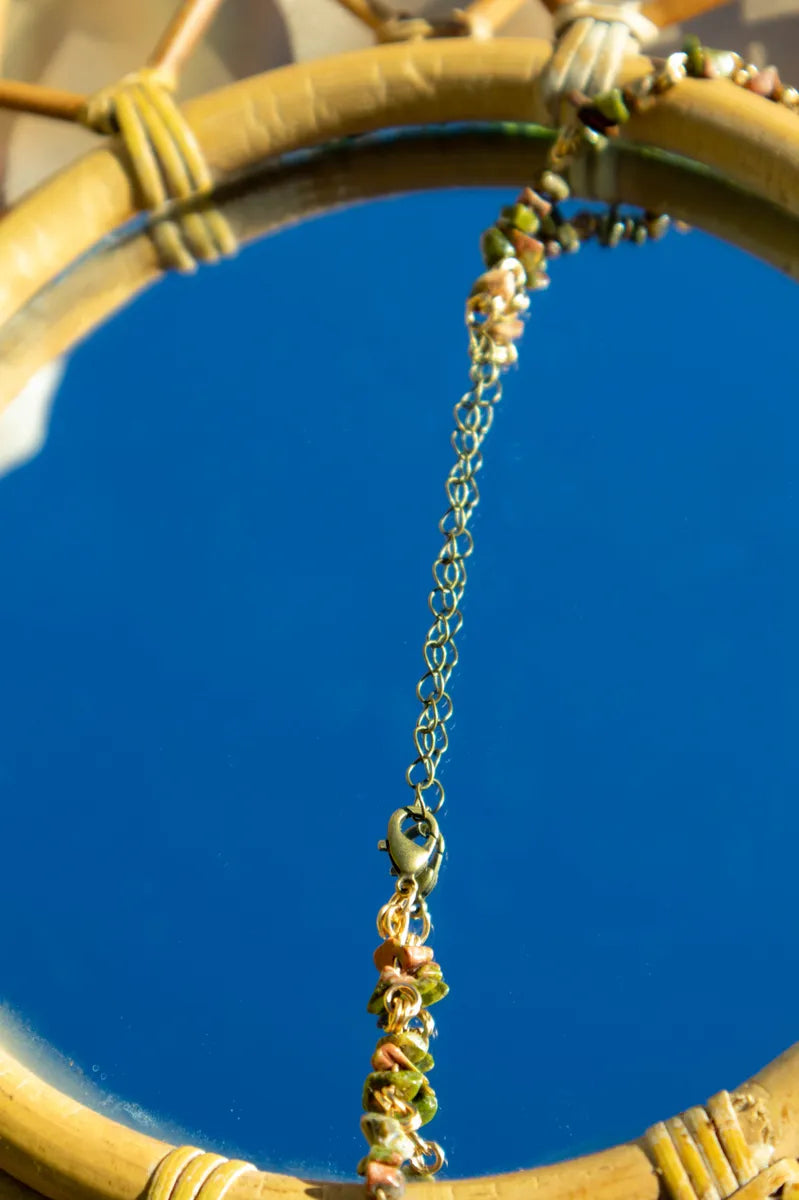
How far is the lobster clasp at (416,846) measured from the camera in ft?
2.12

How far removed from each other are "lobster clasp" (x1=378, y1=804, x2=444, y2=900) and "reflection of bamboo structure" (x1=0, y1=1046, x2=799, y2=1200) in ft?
0.42

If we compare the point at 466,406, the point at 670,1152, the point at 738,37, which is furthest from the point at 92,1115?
the point at 738,37

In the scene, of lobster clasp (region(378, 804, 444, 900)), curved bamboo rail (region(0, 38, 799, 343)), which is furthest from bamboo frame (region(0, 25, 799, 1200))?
lobster clasp (region(378, 804, 444, 900))

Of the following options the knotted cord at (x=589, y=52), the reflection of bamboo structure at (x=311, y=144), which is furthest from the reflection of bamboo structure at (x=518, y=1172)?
the knotted cord at (x=589, y=52)

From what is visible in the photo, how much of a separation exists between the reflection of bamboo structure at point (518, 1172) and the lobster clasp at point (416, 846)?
13 centimetres

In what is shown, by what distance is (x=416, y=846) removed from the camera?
0.65 metres

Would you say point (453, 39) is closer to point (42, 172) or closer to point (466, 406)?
point (466, 406)

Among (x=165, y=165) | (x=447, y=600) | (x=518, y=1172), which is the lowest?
(x=518, y=1172)

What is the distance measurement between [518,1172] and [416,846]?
142 mm

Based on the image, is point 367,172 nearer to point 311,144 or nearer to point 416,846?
point 311,144

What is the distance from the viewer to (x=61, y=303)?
2.95 feet

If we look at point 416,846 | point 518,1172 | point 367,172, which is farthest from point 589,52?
point 518,1172

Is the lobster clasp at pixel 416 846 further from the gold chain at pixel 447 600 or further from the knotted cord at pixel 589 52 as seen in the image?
the knotted cord at pixel 589 52

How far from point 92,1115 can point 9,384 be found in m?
0.44
